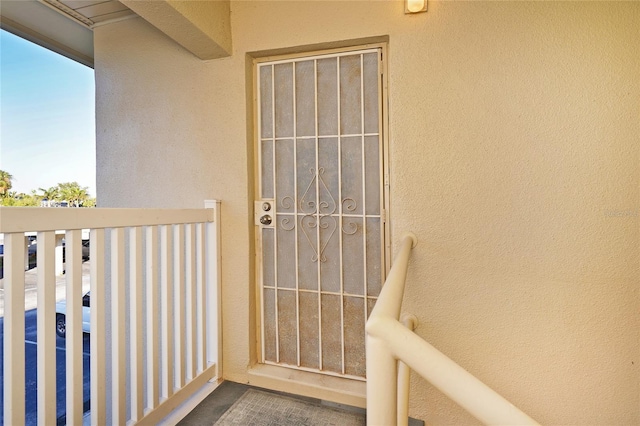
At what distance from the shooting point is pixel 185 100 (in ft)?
6.96

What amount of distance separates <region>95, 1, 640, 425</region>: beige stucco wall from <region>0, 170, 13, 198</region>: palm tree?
212 centimetres

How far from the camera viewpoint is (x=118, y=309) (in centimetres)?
136

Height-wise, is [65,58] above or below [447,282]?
above

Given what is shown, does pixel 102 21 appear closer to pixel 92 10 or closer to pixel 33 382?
pixel 92 10

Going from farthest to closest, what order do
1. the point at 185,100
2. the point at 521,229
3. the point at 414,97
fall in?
the point at 185,100 < the point at 414,97 < the point at 521,229

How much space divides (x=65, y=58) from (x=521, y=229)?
368cm

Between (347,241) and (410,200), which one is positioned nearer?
(410,200)

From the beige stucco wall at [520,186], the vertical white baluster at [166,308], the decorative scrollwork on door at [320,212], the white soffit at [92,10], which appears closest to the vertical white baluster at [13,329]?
the vertical white baluster at [166,308]

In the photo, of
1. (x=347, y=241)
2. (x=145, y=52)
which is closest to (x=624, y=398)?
(x=347, y=241)

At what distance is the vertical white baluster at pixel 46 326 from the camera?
108 cm

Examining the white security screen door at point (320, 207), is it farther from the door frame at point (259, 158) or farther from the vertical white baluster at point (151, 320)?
the vertical white baluster at point (151, 320)

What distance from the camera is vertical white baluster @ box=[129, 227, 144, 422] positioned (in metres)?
1.44

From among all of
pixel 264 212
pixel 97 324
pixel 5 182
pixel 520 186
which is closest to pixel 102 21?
pixel 5 182

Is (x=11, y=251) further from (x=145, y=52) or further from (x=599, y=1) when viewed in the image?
(x=599, y=1)
